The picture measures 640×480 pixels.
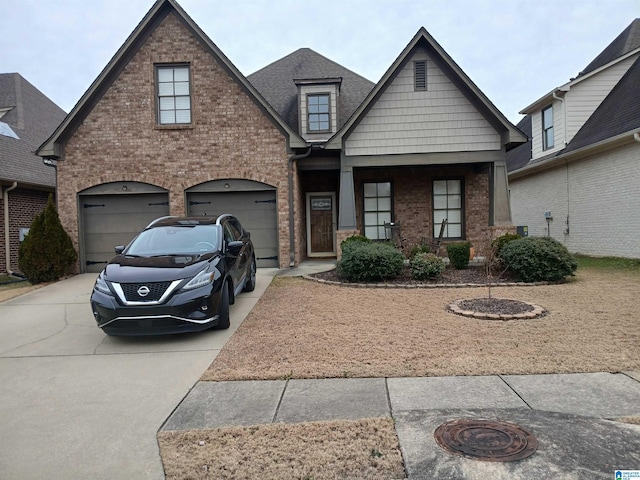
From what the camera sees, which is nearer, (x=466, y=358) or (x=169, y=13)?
(x=466, y=358)

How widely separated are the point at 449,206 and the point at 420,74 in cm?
427

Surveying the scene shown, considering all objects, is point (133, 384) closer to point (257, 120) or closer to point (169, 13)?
point (257, 120)

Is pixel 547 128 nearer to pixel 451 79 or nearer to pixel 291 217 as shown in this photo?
pixel 451 79

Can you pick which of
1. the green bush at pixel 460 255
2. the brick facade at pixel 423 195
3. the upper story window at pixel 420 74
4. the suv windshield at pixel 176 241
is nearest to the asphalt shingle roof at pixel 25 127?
the suv windshield at pixel 176 241

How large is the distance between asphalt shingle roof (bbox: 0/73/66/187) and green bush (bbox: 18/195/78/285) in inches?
119

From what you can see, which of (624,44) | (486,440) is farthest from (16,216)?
(624,44)

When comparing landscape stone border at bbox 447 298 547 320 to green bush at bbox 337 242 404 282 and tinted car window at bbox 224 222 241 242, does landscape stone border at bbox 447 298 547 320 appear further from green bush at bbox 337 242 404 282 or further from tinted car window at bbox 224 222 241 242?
tinted car window at bbox 224 222 241 242

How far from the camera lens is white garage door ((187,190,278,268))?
12.6 metres

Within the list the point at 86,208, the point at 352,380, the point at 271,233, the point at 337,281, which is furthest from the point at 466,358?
the point at 86,208

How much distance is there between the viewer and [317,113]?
584 inches

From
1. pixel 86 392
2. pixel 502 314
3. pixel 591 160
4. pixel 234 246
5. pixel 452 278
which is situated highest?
pixel 591 160

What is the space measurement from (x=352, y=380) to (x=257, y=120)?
9506 millimetres

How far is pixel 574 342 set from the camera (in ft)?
17.2

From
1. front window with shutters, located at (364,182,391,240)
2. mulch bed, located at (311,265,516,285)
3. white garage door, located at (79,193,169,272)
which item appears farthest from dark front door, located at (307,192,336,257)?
white garage door, located at (79,193,169,272)
